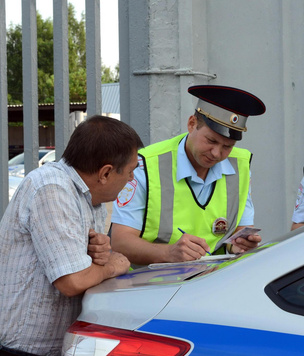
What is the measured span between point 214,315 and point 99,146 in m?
0.83

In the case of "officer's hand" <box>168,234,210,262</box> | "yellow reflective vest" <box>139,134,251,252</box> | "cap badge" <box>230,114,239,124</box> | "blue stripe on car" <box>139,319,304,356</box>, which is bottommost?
"blue stripe on car" <box>139,319,304,356</box>

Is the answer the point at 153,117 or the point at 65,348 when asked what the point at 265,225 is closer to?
the point at 153,117

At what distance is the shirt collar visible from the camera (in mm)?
3041

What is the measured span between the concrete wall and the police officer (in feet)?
5.46

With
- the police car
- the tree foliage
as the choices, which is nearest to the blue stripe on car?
the police car

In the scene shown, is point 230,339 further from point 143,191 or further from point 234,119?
point 234,119

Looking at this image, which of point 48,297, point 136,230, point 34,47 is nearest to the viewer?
point 48,297

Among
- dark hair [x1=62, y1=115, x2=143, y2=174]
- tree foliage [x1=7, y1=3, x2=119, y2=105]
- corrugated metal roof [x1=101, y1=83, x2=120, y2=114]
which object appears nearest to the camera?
dark hair [x1=62, y1=115, x2=143, y2=174]

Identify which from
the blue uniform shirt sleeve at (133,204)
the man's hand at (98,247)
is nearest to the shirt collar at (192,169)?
the blue uniform shirt sleeve at (133,204)

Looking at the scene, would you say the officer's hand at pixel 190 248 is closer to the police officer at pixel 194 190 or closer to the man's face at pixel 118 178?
the police officer at pixel 194 190

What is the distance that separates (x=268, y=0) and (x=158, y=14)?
2.67ft

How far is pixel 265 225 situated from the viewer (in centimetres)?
490

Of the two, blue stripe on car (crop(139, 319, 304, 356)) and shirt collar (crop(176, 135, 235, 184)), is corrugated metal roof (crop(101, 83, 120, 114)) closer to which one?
shirt collar (crop(176, 135, 235, 184))

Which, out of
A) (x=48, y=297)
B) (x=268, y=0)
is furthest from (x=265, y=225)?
(x=48, y=297)
